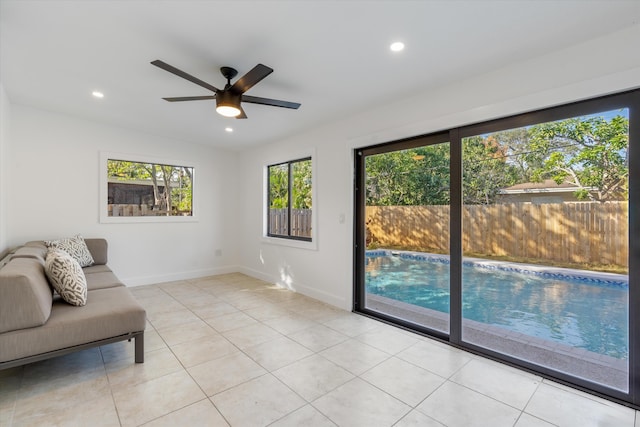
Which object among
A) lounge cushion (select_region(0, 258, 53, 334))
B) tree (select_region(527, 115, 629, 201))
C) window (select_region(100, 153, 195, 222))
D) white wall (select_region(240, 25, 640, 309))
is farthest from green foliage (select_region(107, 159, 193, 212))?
tree (select_region(527, 115, 629, 201))

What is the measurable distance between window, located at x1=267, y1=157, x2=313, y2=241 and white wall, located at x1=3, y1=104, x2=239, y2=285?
1119 mm

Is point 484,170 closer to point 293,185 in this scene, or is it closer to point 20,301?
point 293,185

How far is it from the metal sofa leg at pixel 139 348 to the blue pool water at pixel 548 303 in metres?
2.91

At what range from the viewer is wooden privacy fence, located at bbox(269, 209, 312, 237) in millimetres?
4781

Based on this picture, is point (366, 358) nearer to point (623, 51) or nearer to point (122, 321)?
point (122, 321)

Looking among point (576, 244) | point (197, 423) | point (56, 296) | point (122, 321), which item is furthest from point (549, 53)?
point (56, 296)

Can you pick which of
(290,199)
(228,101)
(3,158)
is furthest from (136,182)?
(228,101)

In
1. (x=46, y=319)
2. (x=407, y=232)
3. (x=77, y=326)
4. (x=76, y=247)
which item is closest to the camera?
(x=46, y=319)

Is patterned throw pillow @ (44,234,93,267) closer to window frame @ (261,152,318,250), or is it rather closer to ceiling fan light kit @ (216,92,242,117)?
window frame @ (261,152,318,250)

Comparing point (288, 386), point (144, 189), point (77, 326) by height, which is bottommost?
point (288, 386)

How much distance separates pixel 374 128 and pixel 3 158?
4.29 m

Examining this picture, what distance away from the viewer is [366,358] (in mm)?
2611

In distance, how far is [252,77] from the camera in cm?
235

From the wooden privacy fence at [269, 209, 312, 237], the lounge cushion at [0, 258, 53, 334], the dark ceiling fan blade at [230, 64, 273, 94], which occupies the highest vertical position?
the dark ceiling fan blade at [230, 64, 273, 94]
